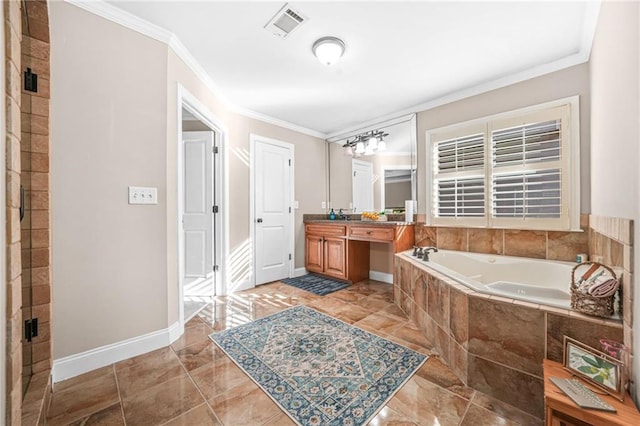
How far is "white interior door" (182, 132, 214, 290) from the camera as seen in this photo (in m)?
3.27

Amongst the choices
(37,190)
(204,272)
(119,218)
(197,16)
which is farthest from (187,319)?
(197,16)

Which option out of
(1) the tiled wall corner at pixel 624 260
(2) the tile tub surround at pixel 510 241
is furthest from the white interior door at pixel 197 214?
(1) the tiled wall corner at pixel 624 260

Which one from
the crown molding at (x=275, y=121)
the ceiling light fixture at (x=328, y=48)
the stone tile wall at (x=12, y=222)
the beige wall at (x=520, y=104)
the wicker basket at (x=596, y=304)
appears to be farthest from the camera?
the crown molding at (x=275, y=121)

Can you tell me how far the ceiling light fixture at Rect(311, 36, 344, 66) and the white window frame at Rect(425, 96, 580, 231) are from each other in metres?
1.64

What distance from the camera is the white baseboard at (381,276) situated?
144 inches

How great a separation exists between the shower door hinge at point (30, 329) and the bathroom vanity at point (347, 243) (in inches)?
113

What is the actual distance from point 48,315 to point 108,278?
371 mm

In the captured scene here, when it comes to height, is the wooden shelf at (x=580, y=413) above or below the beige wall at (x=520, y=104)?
below

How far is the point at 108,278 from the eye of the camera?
1753 mm

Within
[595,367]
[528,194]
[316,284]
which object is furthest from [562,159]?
[316,284]

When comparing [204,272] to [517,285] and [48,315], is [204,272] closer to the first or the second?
[48,315]

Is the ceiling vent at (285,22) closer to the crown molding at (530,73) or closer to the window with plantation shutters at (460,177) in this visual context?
the crown molding at (530,73)

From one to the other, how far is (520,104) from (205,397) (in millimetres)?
3503

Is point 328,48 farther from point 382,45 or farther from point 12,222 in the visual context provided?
point 12,222
